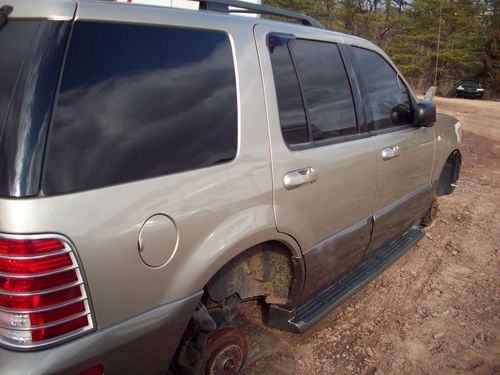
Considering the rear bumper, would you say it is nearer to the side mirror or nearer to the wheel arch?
the wheel arch

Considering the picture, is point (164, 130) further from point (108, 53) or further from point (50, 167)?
point (50, 167)

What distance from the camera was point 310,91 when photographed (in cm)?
265

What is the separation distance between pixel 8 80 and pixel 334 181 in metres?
1.76

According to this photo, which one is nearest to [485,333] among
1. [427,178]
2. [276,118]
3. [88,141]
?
[427,178]

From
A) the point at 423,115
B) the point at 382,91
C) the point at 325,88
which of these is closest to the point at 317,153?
the point at 325,88

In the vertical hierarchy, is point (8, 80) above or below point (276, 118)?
above

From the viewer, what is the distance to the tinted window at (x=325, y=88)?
2.63 metres

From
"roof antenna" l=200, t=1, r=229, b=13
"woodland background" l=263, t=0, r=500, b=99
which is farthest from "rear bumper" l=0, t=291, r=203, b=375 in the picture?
"woodland background" l=263, t=0, r=500, b=99

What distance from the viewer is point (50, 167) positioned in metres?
1.49

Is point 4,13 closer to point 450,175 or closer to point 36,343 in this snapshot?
point 36,343

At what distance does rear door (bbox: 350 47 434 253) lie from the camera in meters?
3.23

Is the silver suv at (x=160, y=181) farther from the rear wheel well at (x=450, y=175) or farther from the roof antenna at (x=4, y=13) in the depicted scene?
the rear wheel well at (x=450, y=175)

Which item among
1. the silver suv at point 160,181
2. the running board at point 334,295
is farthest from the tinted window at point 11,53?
the running board at point 334,295

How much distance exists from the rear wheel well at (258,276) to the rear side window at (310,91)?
0.61 m
